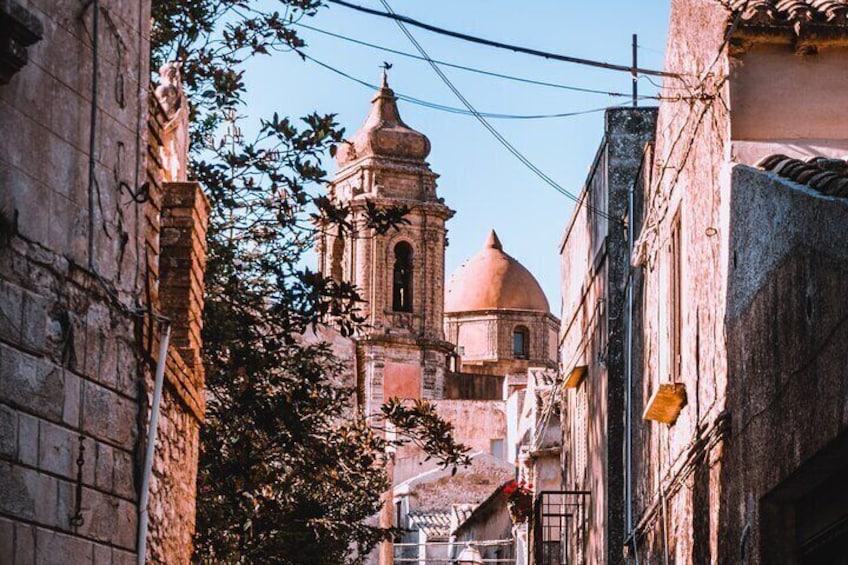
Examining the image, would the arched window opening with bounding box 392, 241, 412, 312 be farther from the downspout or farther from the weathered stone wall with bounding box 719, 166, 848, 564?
the downspout

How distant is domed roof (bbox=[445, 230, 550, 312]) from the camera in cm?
8700

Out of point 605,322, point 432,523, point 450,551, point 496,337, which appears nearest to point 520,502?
point 605,322

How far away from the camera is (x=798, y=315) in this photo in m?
8.80

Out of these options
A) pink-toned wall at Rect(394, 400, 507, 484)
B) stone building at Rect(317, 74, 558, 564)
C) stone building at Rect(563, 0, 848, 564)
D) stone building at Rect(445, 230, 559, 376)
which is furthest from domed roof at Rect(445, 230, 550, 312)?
stone building at Rect(563, 0, 848, 564)

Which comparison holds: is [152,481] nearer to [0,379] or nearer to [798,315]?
[0,379]

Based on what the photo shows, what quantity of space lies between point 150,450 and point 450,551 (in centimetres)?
4393

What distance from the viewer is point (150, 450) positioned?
9398 mm

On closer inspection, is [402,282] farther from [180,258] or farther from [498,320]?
[180,258]

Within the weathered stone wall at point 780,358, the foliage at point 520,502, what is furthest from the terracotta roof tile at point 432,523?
the weathered stone wall at point 780,358

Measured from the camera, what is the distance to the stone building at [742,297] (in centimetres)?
859

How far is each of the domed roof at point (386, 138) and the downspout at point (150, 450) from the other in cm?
6237

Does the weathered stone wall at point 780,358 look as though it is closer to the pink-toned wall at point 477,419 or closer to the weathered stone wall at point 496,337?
the pink-toned wall at point 477,419

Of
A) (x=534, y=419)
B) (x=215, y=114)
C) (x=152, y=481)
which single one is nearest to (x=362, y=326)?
(x=215, y=114)

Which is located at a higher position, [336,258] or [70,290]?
[336,258]
